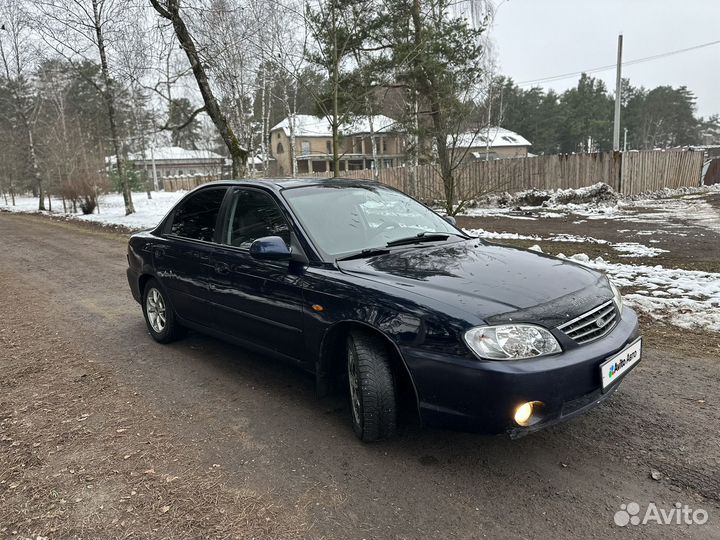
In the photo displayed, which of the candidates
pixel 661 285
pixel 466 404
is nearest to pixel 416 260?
pixel 466 404

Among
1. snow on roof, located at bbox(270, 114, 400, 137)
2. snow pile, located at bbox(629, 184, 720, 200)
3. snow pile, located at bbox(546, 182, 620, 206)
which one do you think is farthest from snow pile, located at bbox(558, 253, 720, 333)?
snow pile, located at bbox(629, 184, 720, 200)

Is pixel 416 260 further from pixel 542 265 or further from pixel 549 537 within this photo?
pixel 549 537

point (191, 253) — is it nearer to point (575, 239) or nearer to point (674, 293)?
point (674, 293)

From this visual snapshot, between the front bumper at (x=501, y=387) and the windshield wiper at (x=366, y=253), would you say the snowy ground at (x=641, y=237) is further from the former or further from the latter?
the windshield wiper at (x=366, y=253)

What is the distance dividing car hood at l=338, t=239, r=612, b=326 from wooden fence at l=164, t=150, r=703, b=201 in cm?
1808

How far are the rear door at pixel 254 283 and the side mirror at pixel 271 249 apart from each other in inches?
4.8

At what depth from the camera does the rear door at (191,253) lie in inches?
173

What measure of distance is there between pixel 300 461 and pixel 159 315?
9.41ft

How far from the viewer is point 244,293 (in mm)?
3908

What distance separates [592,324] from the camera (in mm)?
2887

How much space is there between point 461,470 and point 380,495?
0.50 metres

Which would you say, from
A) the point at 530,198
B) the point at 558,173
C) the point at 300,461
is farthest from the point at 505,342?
the point at 558,173

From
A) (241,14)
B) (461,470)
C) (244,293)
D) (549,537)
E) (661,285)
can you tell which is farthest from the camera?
(241,14)

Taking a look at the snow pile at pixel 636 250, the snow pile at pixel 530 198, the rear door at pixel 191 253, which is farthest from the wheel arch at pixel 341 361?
the snow pile at pixel 530 198
